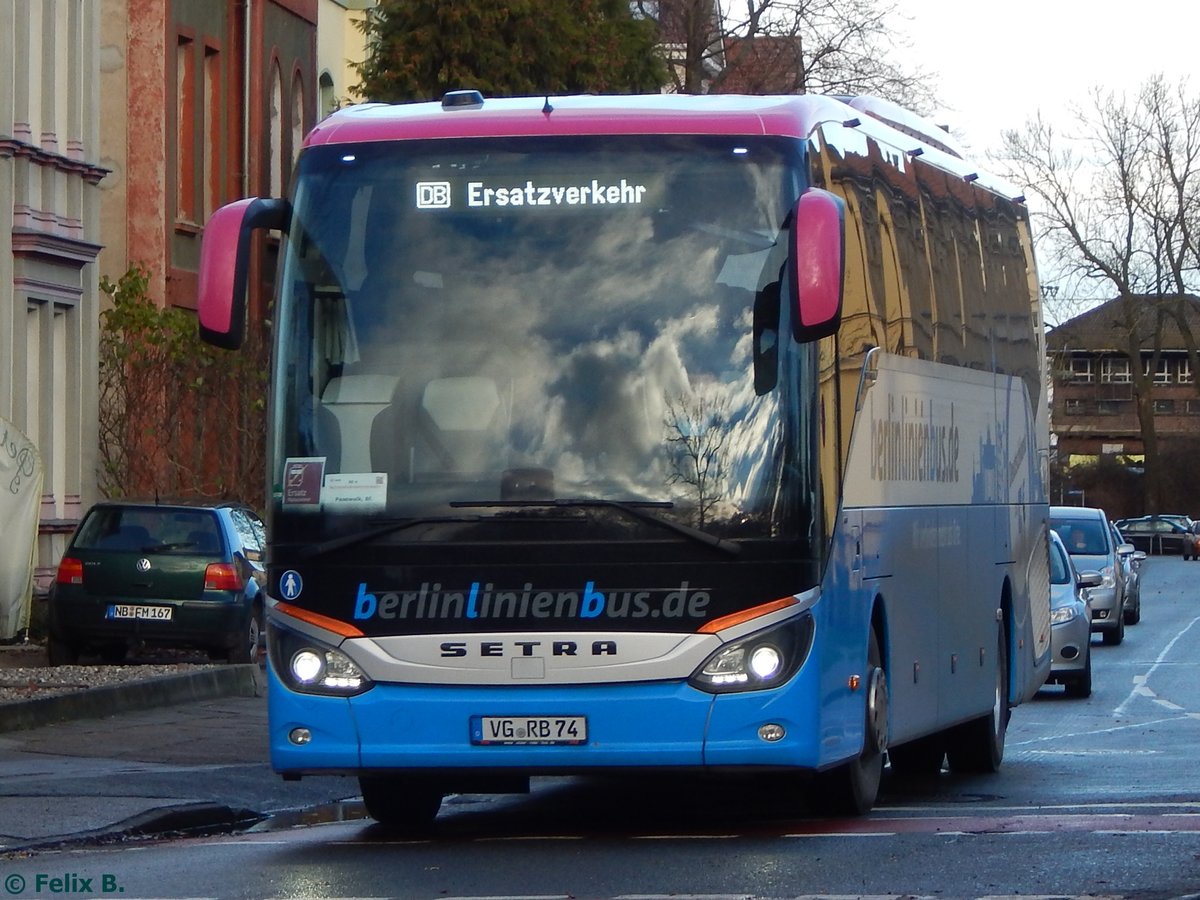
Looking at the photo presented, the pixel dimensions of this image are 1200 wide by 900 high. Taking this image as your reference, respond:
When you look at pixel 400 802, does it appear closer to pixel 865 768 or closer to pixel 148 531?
pixel 865 768

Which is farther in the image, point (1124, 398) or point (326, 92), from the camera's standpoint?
point (1124, 398)

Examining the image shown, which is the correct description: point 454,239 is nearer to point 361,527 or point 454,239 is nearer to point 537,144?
point 537,144

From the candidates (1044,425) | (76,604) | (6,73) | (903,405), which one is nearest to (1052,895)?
(903,405)

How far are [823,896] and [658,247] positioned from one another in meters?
3.11

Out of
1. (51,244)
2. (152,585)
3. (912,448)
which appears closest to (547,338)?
(912,448)

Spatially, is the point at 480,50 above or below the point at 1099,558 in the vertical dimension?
above

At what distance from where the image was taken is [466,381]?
10.8 m

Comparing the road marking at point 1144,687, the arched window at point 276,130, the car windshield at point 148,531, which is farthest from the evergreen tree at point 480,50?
the car windshield at point 148,531

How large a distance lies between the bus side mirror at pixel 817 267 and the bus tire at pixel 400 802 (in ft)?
10.2

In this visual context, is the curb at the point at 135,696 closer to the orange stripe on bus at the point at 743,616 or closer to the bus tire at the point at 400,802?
the bus tire at the point at 400,802

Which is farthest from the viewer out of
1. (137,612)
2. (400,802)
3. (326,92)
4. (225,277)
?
(326,92)

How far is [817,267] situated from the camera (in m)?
10.4

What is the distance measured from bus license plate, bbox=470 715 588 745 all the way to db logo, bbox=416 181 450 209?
2.23 meters

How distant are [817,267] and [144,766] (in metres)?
6.58
